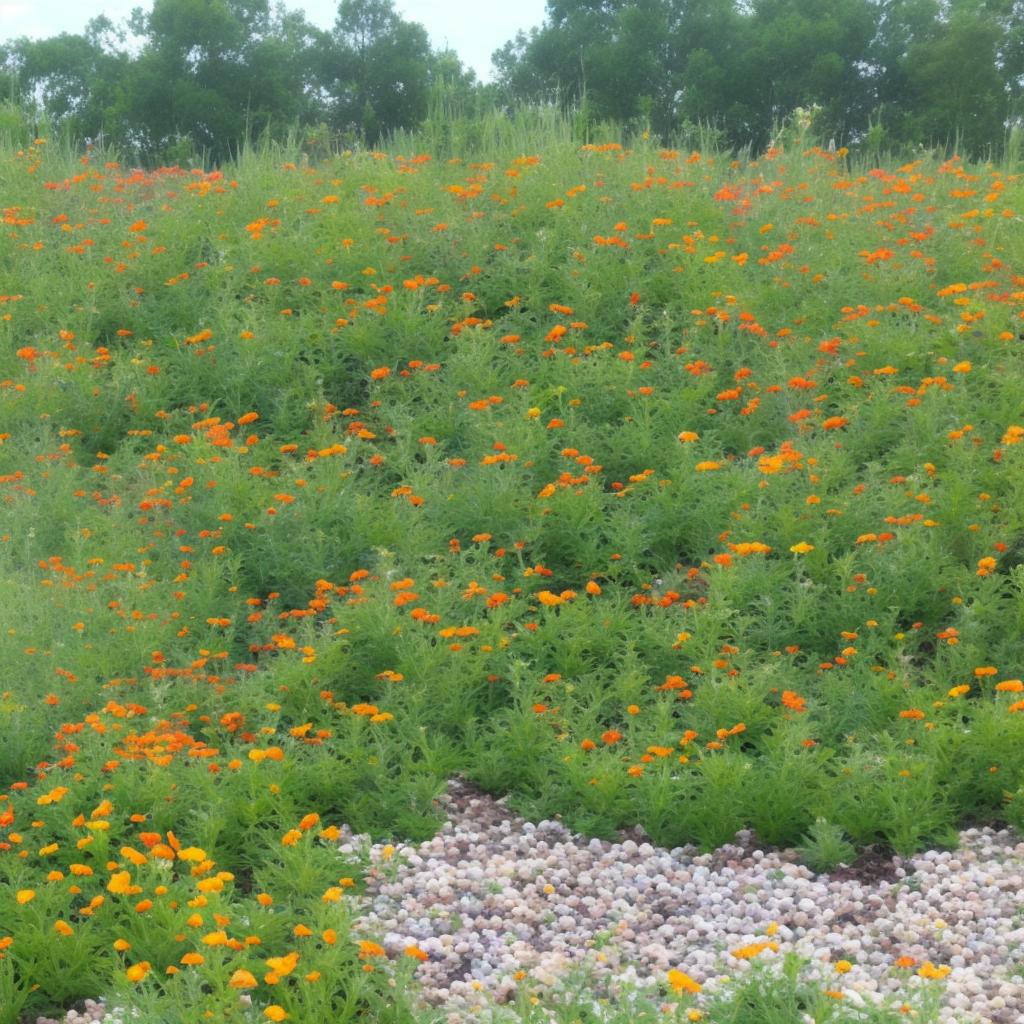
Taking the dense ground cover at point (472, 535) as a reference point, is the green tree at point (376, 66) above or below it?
above

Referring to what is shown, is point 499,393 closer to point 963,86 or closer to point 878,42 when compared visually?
point 963,86

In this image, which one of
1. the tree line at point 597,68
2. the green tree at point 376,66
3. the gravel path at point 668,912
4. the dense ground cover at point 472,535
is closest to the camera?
the gravel path at point 668,912

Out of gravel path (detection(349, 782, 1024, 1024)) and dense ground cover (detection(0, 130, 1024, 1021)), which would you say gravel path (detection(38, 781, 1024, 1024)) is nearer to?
gravel path (detection(349, 782, 1024, 1024))

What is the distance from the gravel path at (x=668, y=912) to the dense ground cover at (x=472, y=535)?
0.48 ft

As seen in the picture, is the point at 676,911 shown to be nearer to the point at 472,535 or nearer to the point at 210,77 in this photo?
the point at 472,535

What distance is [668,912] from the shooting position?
457 cm

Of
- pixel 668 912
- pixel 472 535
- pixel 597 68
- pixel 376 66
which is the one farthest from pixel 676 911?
pixel 376 66

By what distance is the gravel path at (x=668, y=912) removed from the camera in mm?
4082

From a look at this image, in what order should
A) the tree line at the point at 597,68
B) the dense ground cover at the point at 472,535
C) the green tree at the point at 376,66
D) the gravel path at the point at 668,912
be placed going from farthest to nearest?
the green tree at the point at 376,66
the tree line at the point at 597,68
the dense ground cover at the point at 472,535
the gravel path at the point at 668,912

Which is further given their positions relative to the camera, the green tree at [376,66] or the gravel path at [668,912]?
the green tree at [376,66]

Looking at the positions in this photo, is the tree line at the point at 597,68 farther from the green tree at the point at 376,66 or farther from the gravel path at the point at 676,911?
the gravel path at the point at 676,911

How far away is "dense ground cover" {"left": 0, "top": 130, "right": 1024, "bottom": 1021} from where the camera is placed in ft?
15.7

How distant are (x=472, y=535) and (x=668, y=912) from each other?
269 centimetres

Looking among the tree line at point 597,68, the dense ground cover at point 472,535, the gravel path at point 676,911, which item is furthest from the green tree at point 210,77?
the gravel path at point 676,911
